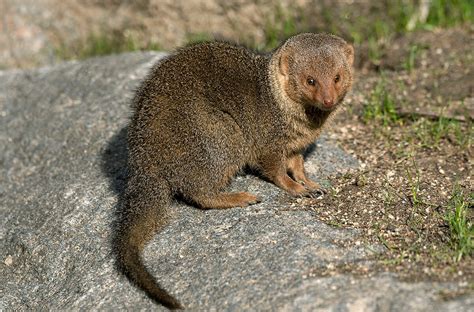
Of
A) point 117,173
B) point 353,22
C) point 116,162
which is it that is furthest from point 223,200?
point 353,22

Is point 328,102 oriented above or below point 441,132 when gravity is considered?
above

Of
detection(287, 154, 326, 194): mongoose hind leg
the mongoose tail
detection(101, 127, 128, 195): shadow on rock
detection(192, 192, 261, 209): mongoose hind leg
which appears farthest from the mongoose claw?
detection(101, 127, 128, 195): shadow on rock

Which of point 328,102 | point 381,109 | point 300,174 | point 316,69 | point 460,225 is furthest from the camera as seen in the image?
point 381,109

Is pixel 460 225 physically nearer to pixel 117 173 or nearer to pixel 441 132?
pixel 441 132

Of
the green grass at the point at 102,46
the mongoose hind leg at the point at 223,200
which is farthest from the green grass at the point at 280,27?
the mongoose hind leg at the point at 223,200

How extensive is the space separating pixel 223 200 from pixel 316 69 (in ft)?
3.66

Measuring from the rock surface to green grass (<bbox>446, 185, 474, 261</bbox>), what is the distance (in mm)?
428

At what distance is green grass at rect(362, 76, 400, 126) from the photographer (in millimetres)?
6238

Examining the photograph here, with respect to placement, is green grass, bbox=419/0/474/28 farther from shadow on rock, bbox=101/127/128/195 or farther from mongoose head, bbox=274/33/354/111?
shadow on rock, bbox=101/127/128/195

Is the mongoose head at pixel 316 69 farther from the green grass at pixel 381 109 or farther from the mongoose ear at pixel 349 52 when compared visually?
the green grass at pixel 381 109

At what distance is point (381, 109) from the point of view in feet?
20.8

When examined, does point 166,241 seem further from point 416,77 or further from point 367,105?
point 416,77

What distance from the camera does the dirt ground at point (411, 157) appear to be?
4.14m

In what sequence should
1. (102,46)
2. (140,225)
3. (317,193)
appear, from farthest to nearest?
1. (102,46)
2. (317,193)
3. (140,225)
